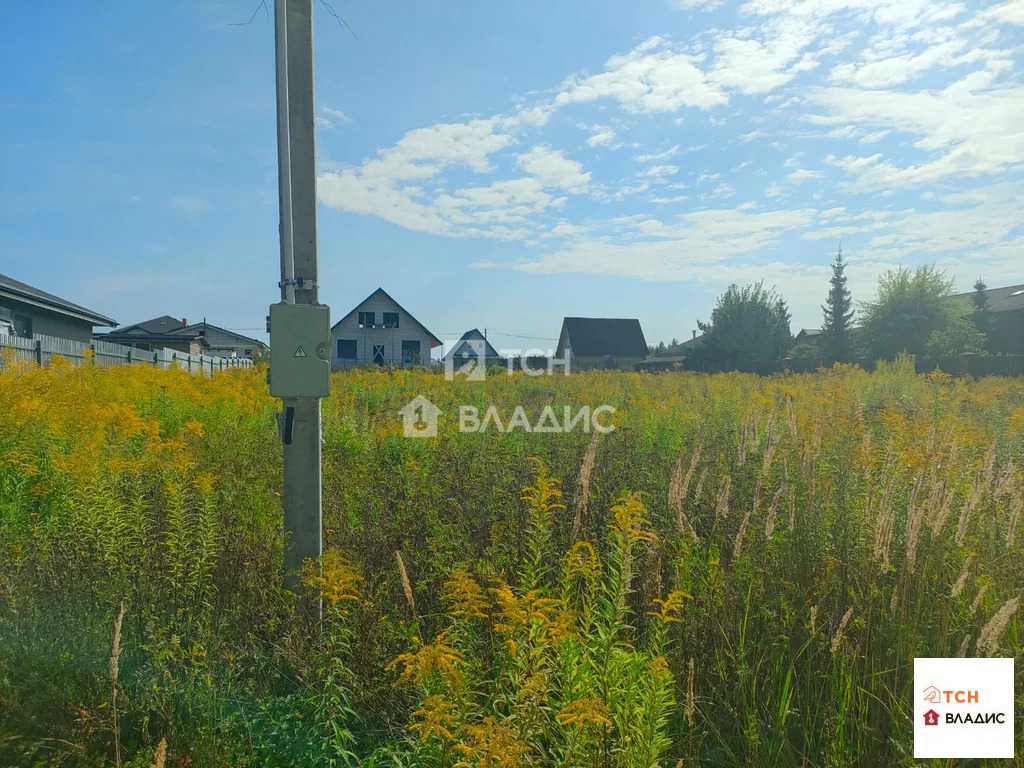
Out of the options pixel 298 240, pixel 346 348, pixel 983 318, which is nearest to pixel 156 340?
pixel 346 348

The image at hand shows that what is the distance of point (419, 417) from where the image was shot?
8969 millimetres

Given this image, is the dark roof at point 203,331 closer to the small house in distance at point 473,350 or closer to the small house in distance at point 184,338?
the small house in distance at point 184,338

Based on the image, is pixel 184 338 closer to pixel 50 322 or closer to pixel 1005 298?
pixel 50 322

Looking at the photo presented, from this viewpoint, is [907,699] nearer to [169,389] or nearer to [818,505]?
[818,505]

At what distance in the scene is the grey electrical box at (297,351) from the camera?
306 cm

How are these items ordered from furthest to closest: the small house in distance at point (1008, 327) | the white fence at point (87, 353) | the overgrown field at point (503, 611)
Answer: the small house in distance at point (1008, 327), the white fence at point (87, 353), the overgrown field at point (503, 611)

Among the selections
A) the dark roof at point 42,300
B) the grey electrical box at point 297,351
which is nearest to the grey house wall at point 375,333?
the dark roof at point 42,300

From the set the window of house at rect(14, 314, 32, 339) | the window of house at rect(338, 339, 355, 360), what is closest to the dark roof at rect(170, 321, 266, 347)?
the window of house at rect(338, 339, 355, 360)

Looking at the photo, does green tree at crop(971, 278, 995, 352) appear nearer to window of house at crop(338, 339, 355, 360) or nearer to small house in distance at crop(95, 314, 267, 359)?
window of house at crop(338, 339, 355, 360)

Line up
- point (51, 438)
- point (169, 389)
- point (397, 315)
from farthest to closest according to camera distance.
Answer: point (397, 315), point (169, 389), point (51, 438)

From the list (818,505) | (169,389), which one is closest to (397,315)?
(169,389)

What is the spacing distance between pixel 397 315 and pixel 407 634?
132 ft

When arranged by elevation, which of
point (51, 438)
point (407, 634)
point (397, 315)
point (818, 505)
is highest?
point (397, 315)

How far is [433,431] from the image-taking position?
297 inches
